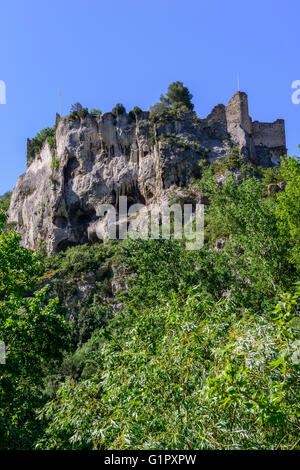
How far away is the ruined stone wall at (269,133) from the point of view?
147 ft

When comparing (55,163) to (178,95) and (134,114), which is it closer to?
(134,114)

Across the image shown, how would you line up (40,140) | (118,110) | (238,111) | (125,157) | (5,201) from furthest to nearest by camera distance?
(5,201) < (40,140) < (238,111) < (118,110) < (125,157)

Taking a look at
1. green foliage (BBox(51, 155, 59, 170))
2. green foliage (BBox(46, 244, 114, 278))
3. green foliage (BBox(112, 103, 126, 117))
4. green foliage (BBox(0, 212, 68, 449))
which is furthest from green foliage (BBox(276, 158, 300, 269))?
green foliage (BBox(51, 155, 59, 170))

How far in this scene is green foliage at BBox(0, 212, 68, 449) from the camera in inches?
314

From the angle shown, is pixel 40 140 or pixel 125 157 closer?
pixel 125 157

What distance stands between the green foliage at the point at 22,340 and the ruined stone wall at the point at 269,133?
3909cm

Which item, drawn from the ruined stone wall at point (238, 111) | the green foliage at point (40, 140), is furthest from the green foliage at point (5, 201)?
the ruined stone wall at point (238, 111)

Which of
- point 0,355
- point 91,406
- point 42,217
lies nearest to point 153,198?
point 42,217

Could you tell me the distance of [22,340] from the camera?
29.3 ft

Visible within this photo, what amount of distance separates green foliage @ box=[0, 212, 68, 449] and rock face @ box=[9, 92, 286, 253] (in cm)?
2703

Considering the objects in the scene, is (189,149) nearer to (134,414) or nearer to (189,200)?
(189,200)

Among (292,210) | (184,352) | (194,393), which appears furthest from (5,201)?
(194,393)

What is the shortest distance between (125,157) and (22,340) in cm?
3378
